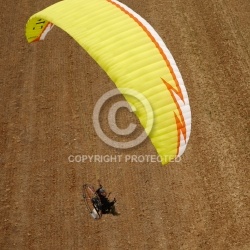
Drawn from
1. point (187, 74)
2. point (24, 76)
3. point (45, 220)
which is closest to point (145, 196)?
point (45, 220)

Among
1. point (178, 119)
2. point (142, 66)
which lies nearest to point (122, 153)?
point (178, 119)

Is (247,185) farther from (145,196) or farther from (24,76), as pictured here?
(24,76)

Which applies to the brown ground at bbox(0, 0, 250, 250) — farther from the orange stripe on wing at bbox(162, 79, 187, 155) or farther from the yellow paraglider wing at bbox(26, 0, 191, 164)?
the orange stripe on wing at bbox(162, 79, 187, 155)

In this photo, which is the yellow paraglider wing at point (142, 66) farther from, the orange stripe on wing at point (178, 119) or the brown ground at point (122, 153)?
the brown ground at point (122, 153)

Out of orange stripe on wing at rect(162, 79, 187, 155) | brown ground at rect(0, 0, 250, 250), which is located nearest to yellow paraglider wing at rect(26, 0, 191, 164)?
orange stripe on wing at rect(162, 79, 187, 155)

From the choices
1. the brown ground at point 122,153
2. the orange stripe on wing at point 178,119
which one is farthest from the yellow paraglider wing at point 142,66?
the brown ground at point 122,153

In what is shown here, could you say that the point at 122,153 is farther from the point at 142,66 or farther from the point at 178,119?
the point at 142,66
